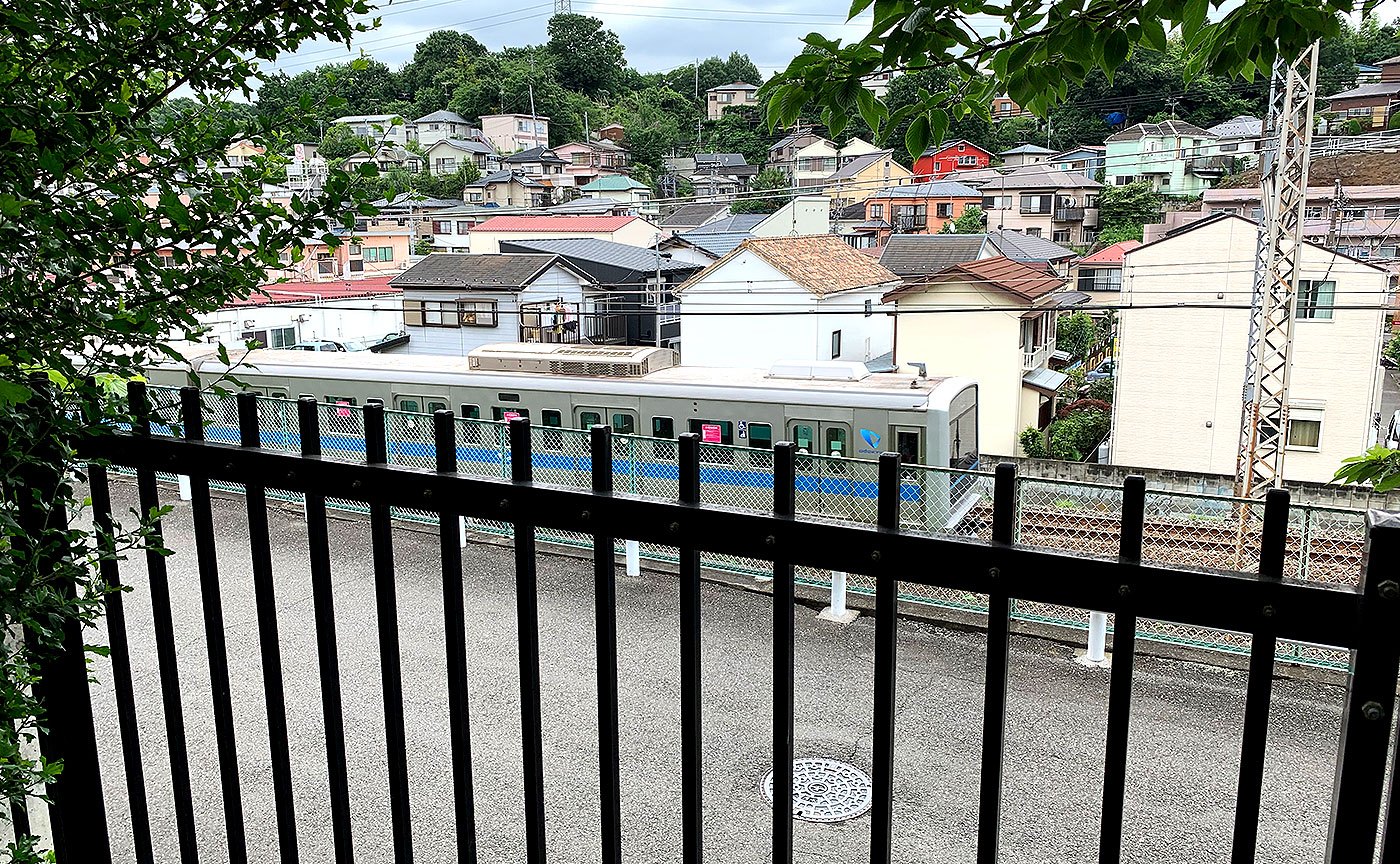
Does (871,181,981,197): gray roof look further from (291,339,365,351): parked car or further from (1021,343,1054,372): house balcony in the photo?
(291,339,365,351): parked car

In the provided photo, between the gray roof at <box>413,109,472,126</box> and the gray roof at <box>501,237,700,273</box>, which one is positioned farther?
the gray roof at <box>413,109,472,126</box>

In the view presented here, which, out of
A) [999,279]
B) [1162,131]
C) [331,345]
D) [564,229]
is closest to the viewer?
[999,279]

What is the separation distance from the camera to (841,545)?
1.11 meters

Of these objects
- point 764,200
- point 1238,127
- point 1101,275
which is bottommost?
point 1101,275

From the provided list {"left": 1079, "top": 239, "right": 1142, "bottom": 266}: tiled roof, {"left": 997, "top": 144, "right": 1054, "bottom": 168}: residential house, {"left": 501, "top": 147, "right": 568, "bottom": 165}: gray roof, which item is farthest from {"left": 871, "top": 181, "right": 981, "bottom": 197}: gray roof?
{"left": 501, "top": 147, "right": 568, "bottom": 165}: gray roof

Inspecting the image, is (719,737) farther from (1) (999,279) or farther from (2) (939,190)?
(2) (939,190)

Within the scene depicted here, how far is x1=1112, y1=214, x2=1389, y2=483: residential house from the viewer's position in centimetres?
1536

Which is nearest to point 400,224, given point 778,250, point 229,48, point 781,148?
point 778,250

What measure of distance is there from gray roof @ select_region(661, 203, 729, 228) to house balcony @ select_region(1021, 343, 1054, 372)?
1881 cm

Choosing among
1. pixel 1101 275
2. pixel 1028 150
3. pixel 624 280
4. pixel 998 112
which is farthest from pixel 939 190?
pixel 998 112

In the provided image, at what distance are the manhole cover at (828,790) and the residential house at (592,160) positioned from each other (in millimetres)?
46196

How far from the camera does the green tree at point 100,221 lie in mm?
1253

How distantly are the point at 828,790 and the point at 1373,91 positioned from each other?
27805 mm

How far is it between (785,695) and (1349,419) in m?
17.9
